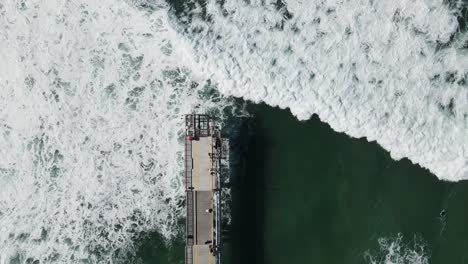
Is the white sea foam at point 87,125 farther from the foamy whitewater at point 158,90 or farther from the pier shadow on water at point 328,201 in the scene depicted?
the pier shadow on water at point 328,201

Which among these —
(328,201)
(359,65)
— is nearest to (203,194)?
(328,201)

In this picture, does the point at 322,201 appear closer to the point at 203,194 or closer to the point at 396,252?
the point at 396,252

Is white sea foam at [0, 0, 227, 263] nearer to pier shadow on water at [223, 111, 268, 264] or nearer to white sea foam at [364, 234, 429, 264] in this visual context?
pier shadow on water at [223, 111, 268, 264]

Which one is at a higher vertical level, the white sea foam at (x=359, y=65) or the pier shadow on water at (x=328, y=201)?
the white sea foam at (x=359, y=65)

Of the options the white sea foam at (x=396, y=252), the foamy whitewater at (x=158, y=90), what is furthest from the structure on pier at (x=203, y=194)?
the white sea foam at (x=396, y=252)

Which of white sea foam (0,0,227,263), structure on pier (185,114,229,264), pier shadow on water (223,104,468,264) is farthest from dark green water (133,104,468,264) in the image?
white sea foam (0,0,227,263)

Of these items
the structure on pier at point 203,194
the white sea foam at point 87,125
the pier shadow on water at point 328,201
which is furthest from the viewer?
the white sea foam at point 87,125
